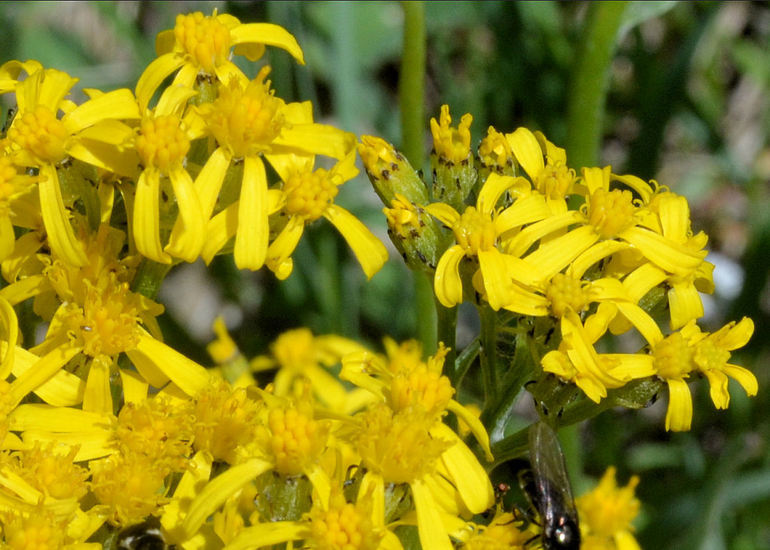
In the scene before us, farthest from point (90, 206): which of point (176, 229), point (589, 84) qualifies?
point (589, 84)

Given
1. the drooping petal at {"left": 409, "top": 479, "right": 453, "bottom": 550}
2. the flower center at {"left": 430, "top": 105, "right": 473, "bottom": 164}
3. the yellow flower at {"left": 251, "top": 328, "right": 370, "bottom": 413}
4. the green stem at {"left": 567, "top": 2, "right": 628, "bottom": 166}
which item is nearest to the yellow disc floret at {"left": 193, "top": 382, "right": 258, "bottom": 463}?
the drooping petal at {"left": 409, "top": 479, "right": 453, "bottom": 550}

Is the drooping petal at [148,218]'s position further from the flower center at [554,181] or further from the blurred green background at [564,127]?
the blurred green background at [564,127]

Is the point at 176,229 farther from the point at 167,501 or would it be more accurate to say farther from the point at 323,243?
the point at 323,243

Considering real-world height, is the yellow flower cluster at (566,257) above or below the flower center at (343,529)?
above

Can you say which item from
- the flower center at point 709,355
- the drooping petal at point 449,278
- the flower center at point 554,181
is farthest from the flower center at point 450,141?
the flower center at point 709,355

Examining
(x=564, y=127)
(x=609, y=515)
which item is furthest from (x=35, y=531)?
(x=564, y=127)

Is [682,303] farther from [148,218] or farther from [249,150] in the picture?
[148,218]

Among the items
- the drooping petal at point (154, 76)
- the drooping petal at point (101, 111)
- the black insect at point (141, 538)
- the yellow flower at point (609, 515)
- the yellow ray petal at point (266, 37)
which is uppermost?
the yellow ray petal at point (266, 37)

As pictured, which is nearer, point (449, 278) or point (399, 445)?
point (399, 445)
